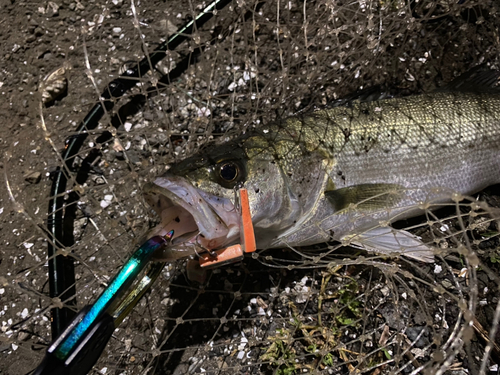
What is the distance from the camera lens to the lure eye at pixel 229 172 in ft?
6.65

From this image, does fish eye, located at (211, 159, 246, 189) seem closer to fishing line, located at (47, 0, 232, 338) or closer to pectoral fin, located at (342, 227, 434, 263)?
pectoral fin, located at (342, 227, 434, 263)

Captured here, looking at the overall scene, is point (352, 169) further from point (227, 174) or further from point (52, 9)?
point (52, 9)

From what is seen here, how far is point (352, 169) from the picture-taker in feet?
7.52

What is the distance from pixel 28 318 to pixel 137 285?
111cm

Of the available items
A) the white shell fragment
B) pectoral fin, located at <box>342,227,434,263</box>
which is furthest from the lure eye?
the white shell fragment

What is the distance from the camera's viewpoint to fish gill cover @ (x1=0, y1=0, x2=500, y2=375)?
2.38 meters

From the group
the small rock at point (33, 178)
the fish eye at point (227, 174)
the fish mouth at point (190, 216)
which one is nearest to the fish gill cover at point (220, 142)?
the small rock at point (33, 178)

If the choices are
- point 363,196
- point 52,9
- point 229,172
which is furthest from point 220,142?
point 52,9

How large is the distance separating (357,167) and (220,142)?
934 millimetres

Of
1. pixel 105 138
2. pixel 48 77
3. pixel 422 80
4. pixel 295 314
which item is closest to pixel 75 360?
pixel 295 314

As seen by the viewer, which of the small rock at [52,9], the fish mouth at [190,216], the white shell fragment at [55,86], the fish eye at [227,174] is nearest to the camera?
the fish mouth at [190,216]

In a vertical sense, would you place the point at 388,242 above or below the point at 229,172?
below

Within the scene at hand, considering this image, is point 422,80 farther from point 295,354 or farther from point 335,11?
point 295,354

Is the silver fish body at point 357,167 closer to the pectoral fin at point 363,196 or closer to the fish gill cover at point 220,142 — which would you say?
the pectoral fin at point 363,196
